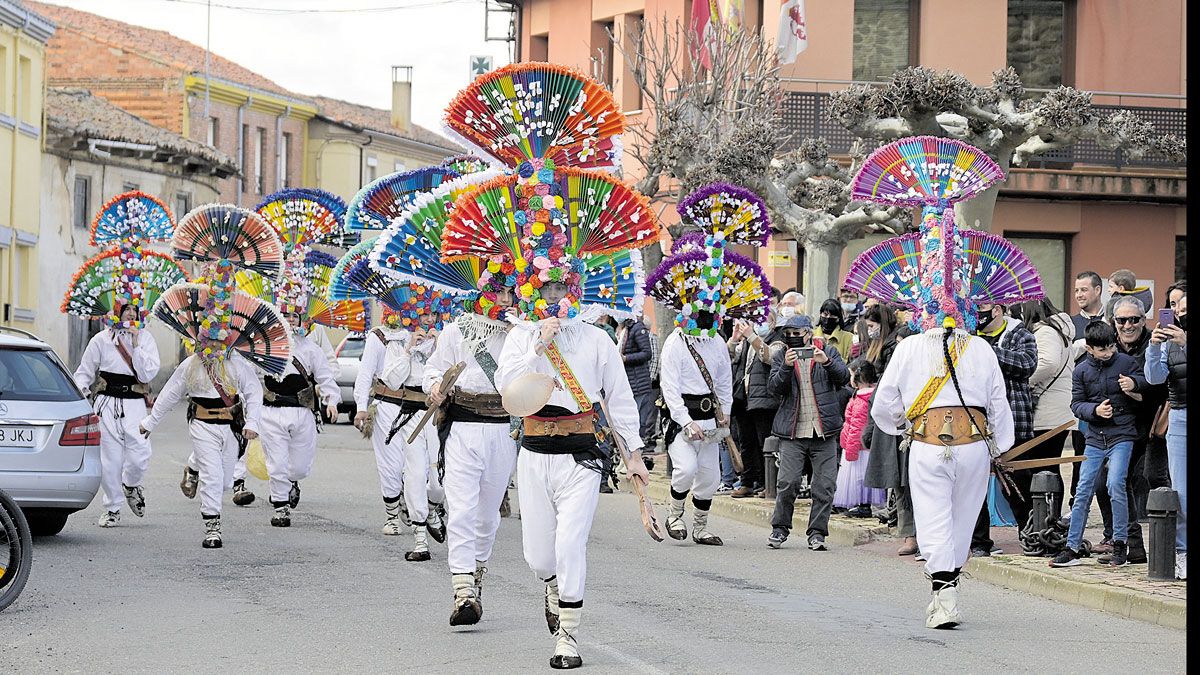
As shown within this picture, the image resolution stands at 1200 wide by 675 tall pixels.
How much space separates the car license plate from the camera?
1259cm

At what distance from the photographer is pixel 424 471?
13.4 meters

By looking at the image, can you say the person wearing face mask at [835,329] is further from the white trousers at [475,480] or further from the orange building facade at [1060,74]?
the orange building facade at [1060,74]

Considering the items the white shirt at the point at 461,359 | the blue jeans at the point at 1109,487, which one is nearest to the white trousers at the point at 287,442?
the white shirt at the point at 461,359

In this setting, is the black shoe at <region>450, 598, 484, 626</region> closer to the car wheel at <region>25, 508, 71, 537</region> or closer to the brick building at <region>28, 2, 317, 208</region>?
the car wheel at <region>25, 508, 71, 537</region>

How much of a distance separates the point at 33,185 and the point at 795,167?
24234 mm

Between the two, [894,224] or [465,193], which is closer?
[465,193]

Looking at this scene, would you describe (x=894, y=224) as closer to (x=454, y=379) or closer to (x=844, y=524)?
(x=844, y=524)

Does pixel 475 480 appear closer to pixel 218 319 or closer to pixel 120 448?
pixel 218 319

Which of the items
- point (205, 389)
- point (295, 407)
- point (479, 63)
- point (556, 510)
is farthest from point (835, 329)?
point (479, 63)

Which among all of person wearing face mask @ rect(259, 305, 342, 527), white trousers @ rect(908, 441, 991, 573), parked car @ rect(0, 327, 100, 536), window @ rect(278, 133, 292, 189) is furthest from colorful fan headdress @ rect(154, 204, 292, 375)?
window @ rect(278, 133, 292, 189)

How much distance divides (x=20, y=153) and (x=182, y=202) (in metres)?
9.83

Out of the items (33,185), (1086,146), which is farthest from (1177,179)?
(33,185)

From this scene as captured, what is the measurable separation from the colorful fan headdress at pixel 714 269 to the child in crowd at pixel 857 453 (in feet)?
3.27

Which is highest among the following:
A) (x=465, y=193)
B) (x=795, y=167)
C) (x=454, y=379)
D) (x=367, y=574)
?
(x=795, y=167)
